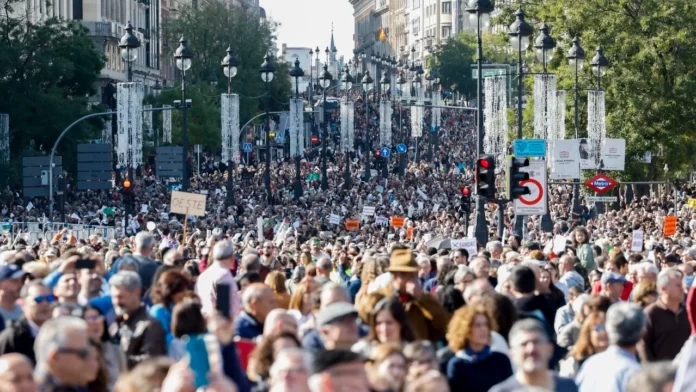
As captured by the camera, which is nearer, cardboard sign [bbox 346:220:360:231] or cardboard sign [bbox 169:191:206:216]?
cardboard sign [bbox 169:191:206:216]

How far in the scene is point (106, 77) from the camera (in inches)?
3912

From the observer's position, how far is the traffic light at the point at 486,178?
26766 mm

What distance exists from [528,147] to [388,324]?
2822cm

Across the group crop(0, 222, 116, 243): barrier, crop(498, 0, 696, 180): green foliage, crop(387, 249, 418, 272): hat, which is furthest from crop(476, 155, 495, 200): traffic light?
crop(498, 0, 696, 180): green foliage

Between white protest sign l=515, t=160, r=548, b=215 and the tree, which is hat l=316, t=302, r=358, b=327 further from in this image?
the tree

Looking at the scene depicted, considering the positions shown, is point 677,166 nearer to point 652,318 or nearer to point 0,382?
point 652,318

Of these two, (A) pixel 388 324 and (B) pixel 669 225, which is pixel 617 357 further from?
(B) pixel 669 225

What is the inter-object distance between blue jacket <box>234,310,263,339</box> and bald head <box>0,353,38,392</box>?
3.61 metres

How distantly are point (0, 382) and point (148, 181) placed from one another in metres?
65.9

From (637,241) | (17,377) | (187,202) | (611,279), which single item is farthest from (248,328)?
(187,202)

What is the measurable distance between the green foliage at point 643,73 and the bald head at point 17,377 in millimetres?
49384

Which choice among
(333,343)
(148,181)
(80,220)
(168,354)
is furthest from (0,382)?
(148,181)

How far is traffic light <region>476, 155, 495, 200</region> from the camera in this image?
26.8 metres

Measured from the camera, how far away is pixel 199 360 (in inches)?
318
